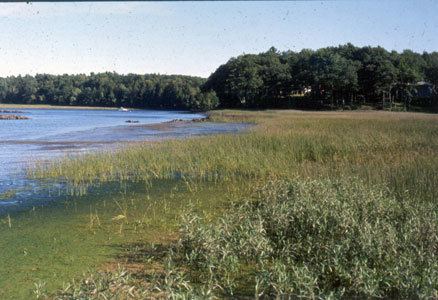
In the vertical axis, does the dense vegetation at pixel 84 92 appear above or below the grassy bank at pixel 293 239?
above

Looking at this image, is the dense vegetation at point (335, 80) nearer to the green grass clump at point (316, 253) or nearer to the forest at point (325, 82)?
the forest at point (325, 82)

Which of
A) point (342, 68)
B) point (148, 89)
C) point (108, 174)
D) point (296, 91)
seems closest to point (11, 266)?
point (108, 174)

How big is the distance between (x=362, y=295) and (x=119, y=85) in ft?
576

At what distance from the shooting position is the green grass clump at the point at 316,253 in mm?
5605

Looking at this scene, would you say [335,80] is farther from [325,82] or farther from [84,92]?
[84,92]

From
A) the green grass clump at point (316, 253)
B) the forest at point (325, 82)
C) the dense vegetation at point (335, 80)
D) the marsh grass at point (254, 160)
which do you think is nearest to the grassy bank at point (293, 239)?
the green grass clump at point (316, 253)

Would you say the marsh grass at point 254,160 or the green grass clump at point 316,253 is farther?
the marsh grass at point 254,160

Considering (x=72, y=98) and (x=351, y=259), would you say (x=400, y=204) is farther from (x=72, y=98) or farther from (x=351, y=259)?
(x=72, y=98)

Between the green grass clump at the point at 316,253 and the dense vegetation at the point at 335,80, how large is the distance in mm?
68560

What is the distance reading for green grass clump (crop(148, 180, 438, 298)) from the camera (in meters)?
5.61

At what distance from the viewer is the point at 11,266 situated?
749 centimetres

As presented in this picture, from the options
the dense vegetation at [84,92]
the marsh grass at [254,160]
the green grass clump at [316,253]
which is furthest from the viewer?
the dense vegetation at [84,92]

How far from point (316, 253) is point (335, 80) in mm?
76549

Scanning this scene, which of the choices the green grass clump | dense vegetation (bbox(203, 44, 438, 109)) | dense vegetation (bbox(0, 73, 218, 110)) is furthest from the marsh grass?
dense vegetation (bbox(0, 73, 218, 110))
